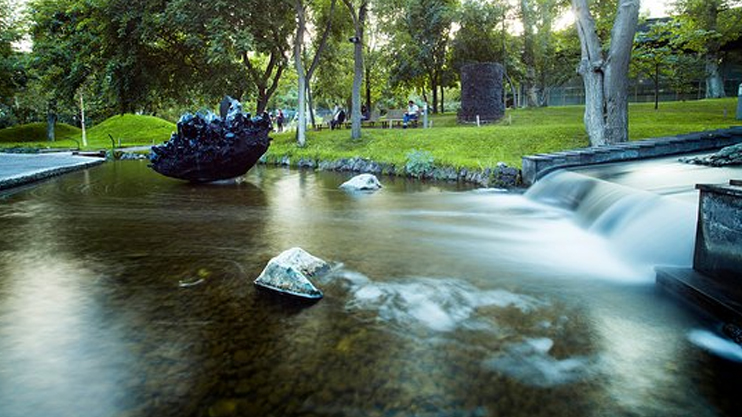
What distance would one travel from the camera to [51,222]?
9.58 meters

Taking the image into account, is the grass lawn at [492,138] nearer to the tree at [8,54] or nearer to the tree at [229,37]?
the tree at [229,37]

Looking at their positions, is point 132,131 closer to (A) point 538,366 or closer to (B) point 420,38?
(B) point 420,38

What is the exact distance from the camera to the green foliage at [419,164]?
1648 cm

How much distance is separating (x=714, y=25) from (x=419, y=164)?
2725 cm

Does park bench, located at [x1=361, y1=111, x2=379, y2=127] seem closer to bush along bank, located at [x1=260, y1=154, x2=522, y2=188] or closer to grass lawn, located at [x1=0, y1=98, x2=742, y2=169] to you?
grass lawn, located at [x1=0, y1=98, x2=742, y2=169]

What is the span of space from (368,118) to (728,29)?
22.7 meters

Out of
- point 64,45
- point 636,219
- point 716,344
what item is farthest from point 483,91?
point 716,344

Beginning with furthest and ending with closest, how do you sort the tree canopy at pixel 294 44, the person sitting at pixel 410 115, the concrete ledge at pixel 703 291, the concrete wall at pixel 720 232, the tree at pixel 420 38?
the tree at pixel 420 38 < the person sitting at pixel 410 115 < the tree canopy at pixel 294 44 < the concrete wall at pixel 720 232 < the concrete ledge at pixel 703 291

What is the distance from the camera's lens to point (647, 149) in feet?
39.5

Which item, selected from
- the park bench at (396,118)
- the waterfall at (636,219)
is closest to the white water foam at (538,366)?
the waterfall at (636,219)

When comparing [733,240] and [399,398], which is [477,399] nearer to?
[399,398]

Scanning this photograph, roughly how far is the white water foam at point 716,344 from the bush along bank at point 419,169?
9172 mm

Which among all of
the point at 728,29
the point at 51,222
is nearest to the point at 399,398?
the point at 51,222

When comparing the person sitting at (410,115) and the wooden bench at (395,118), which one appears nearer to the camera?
the person sitting at (410,115)
